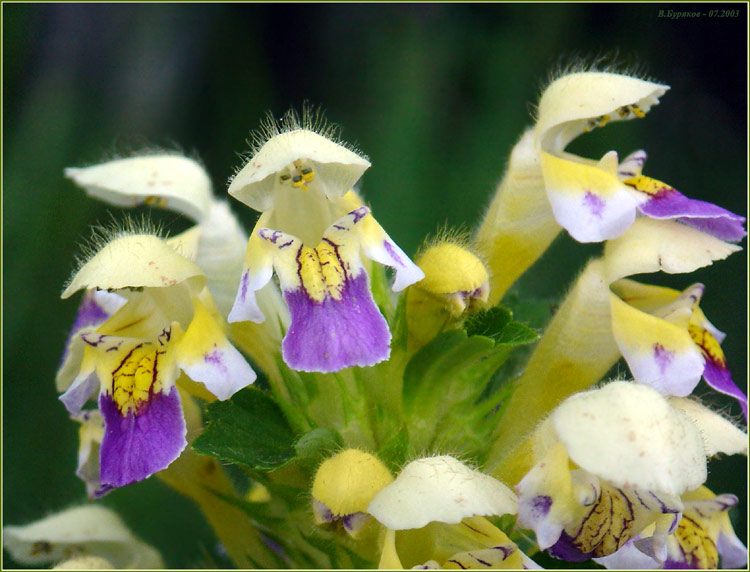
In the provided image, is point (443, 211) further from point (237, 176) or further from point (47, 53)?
point (47, 53)

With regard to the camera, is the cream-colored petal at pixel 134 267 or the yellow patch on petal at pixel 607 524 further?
the cream-colored petal at pixel 134 267

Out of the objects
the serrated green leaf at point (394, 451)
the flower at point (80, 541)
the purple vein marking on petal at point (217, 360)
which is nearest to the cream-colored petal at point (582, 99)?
the serrated green leaf at point (394, 451)

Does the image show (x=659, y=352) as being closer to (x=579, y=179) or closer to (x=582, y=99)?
(x=579, y=179)

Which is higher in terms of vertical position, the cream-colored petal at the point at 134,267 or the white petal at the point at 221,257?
the cream-colored petal at the point at 134,267

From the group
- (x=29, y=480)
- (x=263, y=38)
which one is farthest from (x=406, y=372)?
(x=263, y=38)

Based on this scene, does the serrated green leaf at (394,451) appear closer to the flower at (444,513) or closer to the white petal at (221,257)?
the flower at (444,513)

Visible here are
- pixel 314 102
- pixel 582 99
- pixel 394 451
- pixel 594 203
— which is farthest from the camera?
pixel 314 102

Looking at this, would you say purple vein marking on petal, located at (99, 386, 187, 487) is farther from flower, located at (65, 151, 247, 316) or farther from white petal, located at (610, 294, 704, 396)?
white petal, located at (610, 294, 704, 396)

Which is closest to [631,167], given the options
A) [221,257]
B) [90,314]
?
[221,257]
